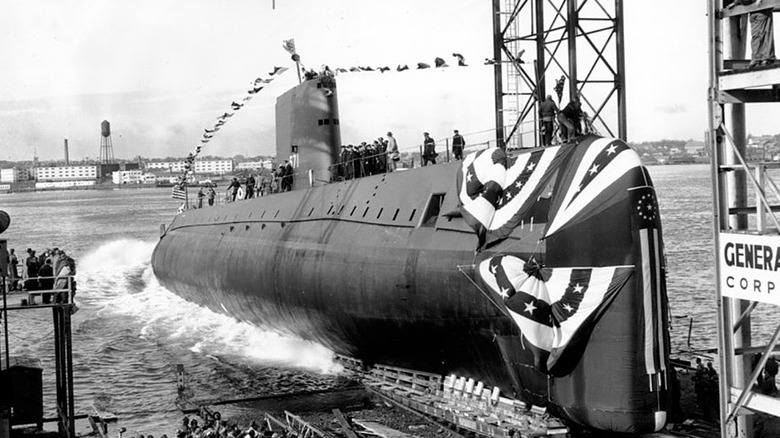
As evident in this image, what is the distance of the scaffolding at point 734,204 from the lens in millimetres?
11211

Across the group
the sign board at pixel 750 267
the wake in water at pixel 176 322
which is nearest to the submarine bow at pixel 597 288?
the sign board at pixel 750 267

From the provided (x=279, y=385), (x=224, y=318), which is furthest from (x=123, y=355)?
(x=279, y=385)

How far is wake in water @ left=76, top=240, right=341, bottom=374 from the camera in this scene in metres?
29.0

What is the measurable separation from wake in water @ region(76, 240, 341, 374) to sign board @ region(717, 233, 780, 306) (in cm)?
1622

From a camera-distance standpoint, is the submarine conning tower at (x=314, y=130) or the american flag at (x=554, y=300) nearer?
the american flag at (x=554, y=300)

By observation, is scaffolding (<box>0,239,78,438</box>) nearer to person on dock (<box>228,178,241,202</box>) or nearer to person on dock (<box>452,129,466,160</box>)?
person on dock (<box>452,129,466,160</box>)

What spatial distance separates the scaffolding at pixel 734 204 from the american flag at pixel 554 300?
15.0 feet

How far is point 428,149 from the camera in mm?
24906

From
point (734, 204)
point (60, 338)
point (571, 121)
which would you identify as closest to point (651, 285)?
point (571, 121)

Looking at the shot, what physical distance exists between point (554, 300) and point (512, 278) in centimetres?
96

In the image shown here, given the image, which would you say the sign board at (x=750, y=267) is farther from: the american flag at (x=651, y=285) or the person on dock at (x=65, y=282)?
the person on dock at (x=65, y=282)

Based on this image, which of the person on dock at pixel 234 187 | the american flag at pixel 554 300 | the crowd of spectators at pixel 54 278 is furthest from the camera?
the person on dock at pixel 234 187

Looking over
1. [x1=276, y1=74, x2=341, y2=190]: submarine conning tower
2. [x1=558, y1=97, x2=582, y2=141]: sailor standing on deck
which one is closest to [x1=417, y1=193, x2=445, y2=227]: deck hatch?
[x1=558, y1=97, x2=582, y2=141]: sailor standing on deck

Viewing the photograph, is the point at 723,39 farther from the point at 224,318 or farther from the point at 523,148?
the point at 224,318
